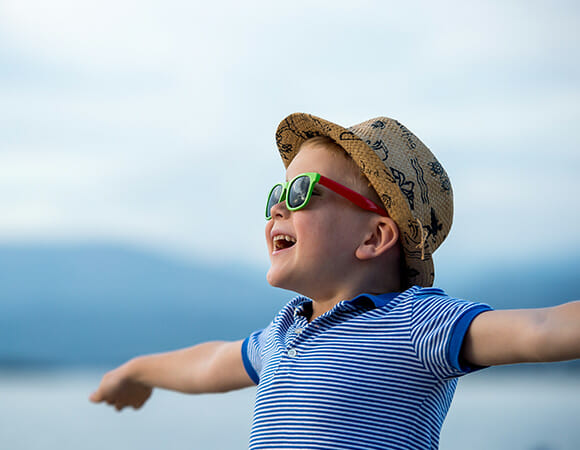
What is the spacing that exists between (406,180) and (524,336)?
500mm

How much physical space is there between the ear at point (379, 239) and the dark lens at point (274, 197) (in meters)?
0.24

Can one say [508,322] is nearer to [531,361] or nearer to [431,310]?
[531,361]

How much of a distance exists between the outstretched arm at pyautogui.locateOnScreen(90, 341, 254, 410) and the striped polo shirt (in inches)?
18.7

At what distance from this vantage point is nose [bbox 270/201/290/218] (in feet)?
5.05

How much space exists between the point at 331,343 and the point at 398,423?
21cm

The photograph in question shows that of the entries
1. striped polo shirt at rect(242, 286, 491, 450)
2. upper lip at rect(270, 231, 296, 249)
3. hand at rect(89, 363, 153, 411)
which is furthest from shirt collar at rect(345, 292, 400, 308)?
hand at rect(89, 363, 153, 411)

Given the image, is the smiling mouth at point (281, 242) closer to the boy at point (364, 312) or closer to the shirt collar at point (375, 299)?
the boy at point (364, 312)

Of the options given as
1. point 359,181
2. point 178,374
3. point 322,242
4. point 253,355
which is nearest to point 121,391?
point 178,374

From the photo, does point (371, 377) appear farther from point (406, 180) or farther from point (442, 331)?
point (406, 180)

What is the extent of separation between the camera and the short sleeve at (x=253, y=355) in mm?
1759

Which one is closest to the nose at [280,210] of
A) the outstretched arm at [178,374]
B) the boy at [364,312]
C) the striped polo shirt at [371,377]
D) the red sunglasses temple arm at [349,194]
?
the boy at [364,312]

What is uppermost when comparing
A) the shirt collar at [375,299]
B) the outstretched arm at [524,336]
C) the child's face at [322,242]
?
the child's face at [322,242]

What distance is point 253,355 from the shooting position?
5.84ft

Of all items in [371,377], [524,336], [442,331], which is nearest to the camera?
[524,336]
